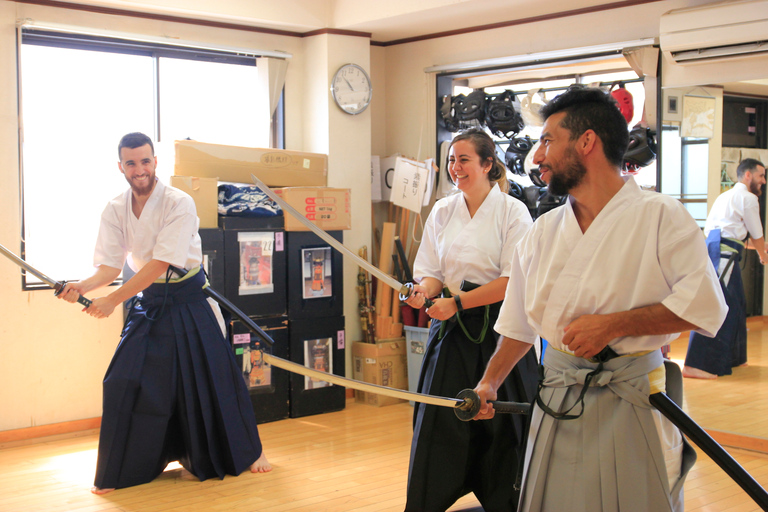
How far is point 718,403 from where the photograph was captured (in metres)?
4.42

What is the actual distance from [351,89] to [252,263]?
1.50 metres

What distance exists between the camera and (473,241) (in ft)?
10.0

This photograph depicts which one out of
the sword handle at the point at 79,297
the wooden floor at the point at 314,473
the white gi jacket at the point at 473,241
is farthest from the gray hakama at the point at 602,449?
the sword handle at the point at 79,297

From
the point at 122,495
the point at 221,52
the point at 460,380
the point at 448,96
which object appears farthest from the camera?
the point at 448,96

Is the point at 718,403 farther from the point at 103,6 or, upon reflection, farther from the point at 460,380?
the point at 103,6

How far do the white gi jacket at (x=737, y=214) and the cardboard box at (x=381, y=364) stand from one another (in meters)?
2.23

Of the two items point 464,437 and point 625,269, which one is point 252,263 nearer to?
point 464,437

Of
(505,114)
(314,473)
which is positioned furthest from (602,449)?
(505,114)

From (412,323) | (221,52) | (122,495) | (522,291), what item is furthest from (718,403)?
(221,52)

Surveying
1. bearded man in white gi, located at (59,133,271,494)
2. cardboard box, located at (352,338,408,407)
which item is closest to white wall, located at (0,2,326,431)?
bearded man in white gi, located at (59,133,271,494)

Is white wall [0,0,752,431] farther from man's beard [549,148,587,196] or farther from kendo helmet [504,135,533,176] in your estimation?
man's beard [549,148,587,196]

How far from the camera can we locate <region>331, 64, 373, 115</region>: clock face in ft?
17.5

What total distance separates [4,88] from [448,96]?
2.96m

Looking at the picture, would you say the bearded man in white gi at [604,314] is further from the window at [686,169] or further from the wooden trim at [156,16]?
the wooden trim at [156,16]
